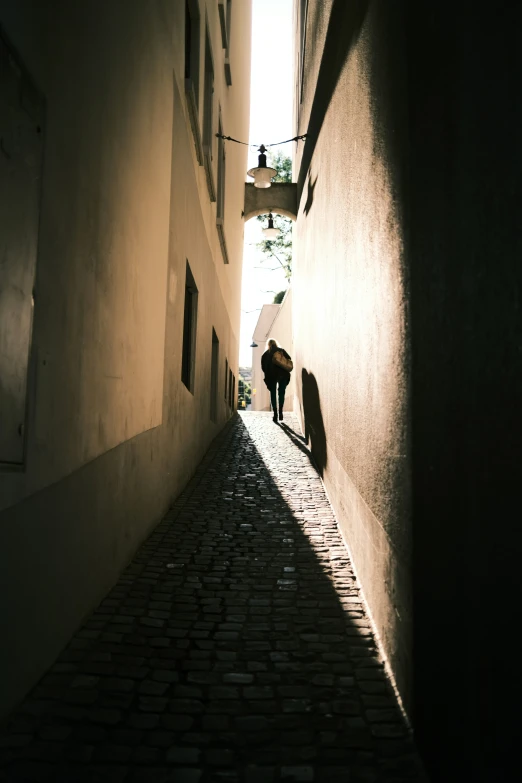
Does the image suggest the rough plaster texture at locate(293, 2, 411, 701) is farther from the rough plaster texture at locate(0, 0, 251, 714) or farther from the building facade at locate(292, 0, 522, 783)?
the rough plaster texture at locate(0, 0, 251, 714)

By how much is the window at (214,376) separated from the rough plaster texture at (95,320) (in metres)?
4.60

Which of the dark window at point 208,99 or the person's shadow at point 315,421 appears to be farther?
the dark window at point 208,99

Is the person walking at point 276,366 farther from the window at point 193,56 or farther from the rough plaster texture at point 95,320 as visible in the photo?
the rough plaster texture at point 95,320

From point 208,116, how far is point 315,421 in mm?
5207

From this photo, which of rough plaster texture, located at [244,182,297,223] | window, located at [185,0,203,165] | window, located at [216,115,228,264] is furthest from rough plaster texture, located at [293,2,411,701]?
rough plaster texture, located at [244,182,297,223]

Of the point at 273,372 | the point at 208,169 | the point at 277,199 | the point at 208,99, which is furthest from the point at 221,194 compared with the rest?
the point at 277,199

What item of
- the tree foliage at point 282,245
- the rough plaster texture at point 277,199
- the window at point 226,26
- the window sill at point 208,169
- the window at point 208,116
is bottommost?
the window sill at point 208,169

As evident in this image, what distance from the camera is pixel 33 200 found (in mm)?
2643

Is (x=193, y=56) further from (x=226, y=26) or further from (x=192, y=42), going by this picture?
(x=226, y=26)

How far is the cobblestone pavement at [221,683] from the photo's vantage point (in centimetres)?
240

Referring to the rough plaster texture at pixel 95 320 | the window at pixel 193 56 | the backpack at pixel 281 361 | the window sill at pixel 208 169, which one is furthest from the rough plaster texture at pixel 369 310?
the backpack at pixel 281 361

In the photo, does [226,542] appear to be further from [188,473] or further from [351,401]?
[188,473]

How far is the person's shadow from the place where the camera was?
7.30 metres

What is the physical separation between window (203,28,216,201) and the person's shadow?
10.9ft
